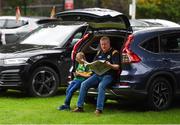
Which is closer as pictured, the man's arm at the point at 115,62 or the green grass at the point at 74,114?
the green grass at the point at 74,114

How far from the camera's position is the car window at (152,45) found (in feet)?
35.8

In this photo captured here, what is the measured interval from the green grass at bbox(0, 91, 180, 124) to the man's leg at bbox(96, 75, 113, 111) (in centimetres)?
19

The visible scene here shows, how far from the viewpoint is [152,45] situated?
1101 centimetres

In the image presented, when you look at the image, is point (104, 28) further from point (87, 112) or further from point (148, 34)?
point (87, 112)

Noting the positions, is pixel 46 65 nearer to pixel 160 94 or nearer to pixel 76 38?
pixel 76 38

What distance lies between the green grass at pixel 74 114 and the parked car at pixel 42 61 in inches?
21.0

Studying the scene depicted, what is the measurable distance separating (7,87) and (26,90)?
0.40 meters

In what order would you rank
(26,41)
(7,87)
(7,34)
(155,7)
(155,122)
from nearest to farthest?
(155,122) < (7,87) < (26,41) < (7,34) < (155,7)

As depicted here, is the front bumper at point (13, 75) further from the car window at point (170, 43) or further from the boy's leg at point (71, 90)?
the car window at point (170, 43)

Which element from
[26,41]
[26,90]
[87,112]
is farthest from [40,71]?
[87,112]

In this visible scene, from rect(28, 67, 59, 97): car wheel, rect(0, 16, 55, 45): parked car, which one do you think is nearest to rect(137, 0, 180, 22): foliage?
rect(0, 16, 55, 45): parked car

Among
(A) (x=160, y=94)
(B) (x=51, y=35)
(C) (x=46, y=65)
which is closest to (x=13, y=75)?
(C) (x=46, y=65)

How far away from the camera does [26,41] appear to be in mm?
14125

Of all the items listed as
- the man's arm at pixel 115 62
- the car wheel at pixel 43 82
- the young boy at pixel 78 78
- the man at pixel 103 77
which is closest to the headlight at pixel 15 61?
the car wheel at pixel 43 82
